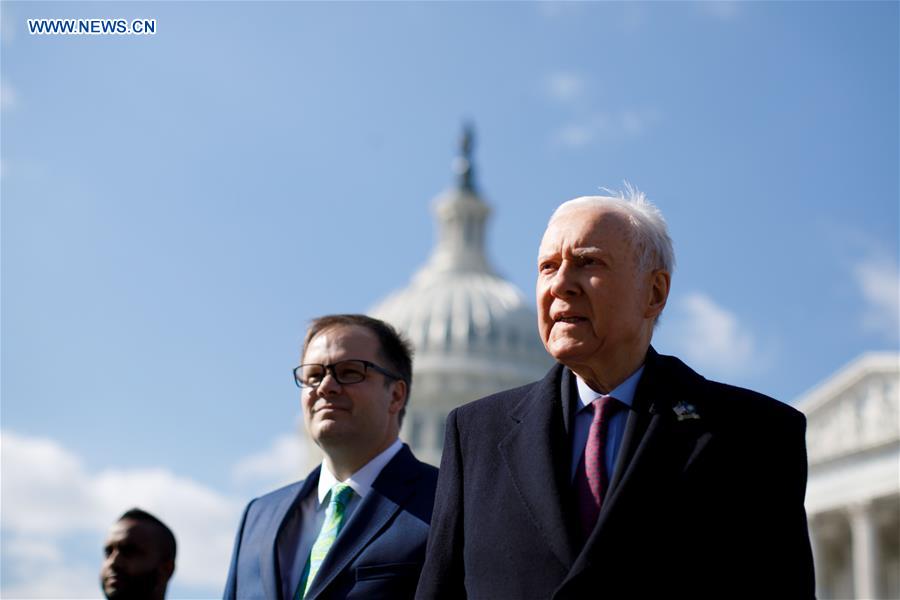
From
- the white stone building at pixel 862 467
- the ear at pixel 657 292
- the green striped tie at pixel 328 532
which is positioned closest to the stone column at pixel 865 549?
the white stone building at pixel 862 467

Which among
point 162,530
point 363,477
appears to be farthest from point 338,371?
point 162,530

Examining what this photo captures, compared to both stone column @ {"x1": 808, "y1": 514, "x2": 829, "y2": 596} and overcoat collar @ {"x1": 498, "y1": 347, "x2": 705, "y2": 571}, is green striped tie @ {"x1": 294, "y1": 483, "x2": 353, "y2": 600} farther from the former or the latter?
stone column @ {"x1": 808, "y1": 514, "x2": 829, "y2": 596}

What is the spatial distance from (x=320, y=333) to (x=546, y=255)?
203 cm

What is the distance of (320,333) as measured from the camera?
684 centimetres

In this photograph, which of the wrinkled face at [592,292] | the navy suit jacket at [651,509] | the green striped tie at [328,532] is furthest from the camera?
the green striped tie at [328,532]

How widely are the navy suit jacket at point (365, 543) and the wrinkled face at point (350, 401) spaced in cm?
19

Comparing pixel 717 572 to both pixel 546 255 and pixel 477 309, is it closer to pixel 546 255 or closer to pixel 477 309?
pixel 546 255

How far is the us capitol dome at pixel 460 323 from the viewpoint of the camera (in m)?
109

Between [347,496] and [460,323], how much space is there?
365ft

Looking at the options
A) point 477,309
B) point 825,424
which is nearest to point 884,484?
point 825,424

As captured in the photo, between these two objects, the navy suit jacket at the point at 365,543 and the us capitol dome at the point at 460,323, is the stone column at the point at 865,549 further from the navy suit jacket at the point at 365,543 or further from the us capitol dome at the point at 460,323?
the us capitol dome at the point at 460,323

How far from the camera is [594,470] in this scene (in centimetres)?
488

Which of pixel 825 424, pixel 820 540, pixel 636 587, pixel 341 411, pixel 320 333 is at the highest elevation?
pixel 825 424

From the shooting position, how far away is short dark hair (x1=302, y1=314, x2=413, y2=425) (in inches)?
269
